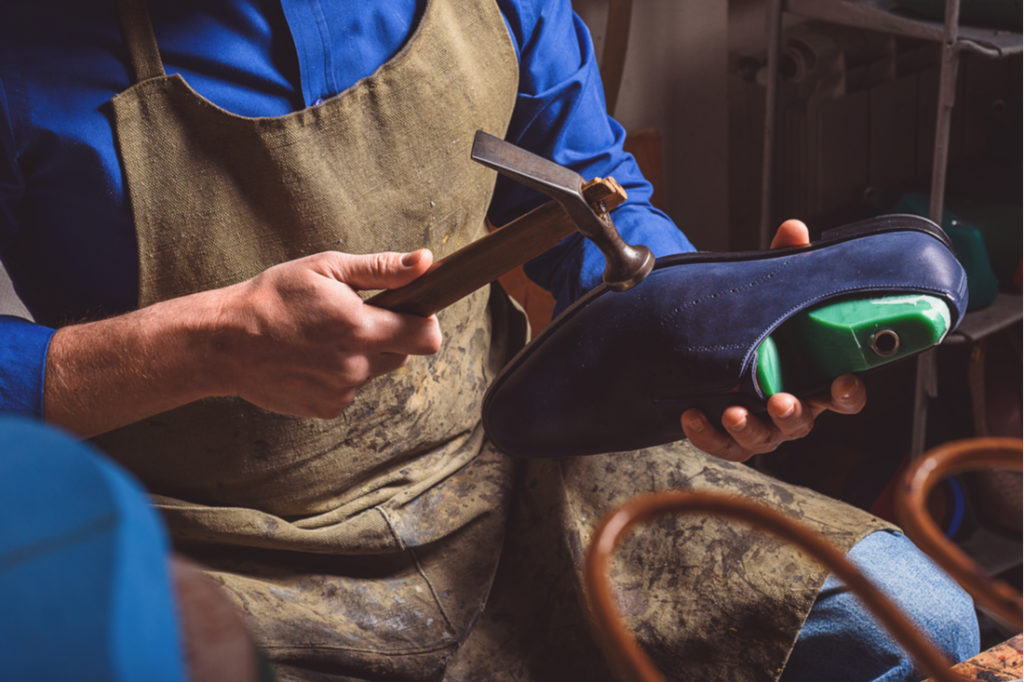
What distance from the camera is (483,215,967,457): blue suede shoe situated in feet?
2.74

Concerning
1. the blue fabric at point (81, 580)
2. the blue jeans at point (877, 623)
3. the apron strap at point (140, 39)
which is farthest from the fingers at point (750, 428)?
the blue fabric at point (81, 580)

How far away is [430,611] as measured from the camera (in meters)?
0.92

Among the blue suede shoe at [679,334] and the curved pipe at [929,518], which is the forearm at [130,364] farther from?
the curved pipe at [929,518]

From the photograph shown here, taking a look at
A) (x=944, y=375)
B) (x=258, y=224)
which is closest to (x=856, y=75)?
(x=944, y=375)

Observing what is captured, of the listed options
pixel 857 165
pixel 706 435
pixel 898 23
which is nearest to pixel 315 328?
A: pixel 706 435

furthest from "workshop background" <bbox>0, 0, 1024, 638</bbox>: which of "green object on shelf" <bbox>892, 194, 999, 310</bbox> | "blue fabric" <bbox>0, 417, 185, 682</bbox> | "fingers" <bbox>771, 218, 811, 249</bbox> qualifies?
"blue fabric" <bbox>0, 417, 185, 682</bbox>

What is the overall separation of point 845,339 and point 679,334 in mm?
149

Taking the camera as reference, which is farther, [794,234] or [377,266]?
[794,234]

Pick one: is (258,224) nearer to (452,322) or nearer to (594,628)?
(452,322)

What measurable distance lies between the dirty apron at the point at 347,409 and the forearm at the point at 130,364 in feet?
0.23

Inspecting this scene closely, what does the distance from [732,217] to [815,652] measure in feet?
4.97

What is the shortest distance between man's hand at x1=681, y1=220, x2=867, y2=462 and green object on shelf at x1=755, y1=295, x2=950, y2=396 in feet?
0.06

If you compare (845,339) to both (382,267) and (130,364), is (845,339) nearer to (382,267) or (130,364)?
(382,267)

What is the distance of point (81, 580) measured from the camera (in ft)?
0.69
